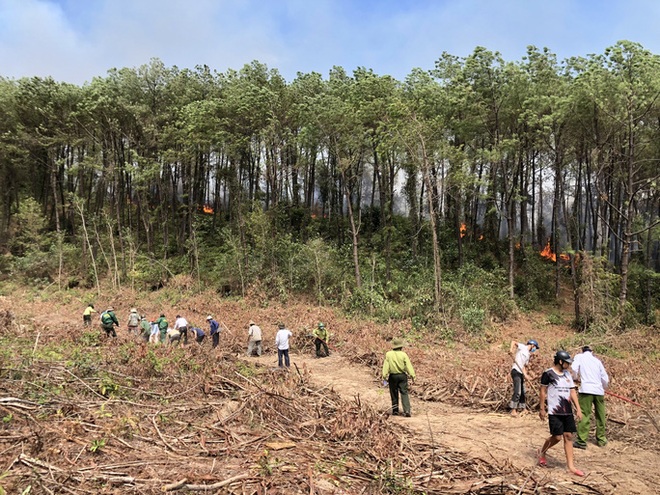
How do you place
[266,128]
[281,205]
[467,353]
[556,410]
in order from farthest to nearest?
[281,205] → [266,128] → [467,353] → [556,410]

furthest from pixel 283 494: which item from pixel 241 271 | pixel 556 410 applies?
pixel 241 271

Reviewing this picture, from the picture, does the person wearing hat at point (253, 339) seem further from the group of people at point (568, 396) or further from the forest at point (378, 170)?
the group of people at point (568, 396)

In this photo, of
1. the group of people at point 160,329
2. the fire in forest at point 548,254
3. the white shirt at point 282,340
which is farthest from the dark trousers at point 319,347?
the fire in forest at point 548,254

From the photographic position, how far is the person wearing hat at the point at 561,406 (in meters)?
5.53

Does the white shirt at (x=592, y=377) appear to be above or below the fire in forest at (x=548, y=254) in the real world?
below

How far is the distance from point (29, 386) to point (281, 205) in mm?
21297

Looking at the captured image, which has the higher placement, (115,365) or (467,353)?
(115,365)

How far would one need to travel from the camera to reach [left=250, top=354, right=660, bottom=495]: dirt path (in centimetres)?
532

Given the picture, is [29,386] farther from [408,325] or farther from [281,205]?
[281,205]

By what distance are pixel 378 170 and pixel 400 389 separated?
19072 millimetres

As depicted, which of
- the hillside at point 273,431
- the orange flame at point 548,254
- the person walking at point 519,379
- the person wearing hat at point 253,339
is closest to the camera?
the hillside at point 273,431

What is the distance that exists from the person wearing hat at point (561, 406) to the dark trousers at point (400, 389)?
8.43 feet

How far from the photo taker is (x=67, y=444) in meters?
5.02

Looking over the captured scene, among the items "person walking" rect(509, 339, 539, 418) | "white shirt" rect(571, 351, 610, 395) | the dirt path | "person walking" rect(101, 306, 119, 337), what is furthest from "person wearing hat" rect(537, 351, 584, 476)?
"person walking" rect(101, 306, 119, 337)
